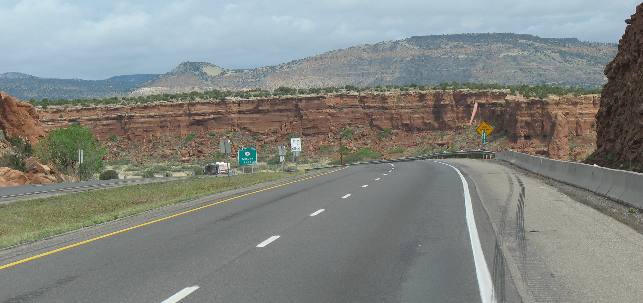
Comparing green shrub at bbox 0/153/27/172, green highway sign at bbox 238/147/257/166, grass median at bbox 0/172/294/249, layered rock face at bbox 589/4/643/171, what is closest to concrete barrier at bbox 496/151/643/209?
layered rock face at bbox 589/4/643/171

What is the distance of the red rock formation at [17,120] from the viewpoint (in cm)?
6938

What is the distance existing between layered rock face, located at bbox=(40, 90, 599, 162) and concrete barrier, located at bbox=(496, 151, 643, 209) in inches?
3055

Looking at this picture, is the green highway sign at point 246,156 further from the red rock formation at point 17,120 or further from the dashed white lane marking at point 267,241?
the dashed white lane marking at point 267,241

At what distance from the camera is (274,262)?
11.1 meters

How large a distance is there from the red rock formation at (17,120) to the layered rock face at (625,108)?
52.4m

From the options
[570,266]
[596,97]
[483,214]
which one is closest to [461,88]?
[596,97]

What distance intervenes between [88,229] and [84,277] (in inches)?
288

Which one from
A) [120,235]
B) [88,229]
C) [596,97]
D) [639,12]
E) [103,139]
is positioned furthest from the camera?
[103,139]

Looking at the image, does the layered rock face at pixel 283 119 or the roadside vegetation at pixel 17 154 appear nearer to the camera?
the roadside vegetation at pixel 17 154

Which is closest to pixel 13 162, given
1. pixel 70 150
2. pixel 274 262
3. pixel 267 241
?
pixel 70 150

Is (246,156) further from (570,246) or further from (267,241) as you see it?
(570,246)

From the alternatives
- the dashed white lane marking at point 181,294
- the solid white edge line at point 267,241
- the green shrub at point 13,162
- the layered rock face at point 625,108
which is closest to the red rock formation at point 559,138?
the layered rock face at point 625,108

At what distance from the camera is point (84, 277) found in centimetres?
1025

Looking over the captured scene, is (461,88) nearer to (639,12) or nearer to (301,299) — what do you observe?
(639,12)
